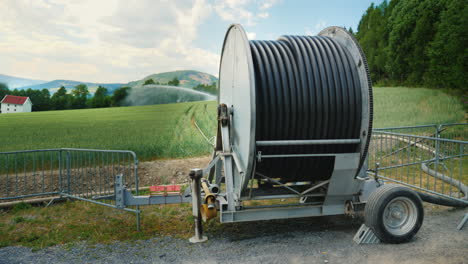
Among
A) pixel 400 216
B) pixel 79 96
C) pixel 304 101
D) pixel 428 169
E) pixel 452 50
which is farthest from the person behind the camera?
pixel 452 50

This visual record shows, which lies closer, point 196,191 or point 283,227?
point 196,191

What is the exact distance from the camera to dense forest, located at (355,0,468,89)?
16.4 meters

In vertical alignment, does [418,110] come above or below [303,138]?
above

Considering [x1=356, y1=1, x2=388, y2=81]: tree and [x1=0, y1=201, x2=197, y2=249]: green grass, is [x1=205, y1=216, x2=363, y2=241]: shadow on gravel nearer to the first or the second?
[x1=0, y1=201, x2=197, y2=249]: green grass

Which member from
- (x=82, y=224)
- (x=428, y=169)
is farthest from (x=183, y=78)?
(x=428, y=169)

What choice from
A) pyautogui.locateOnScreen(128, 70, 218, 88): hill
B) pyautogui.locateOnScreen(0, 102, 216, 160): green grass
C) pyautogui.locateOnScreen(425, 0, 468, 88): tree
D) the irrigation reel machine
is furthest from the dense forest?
the irrigation reel machine

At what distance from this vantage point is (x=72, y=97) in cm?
1146

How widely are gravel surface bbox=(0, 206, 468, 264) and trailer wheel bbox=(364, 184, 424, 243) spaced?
Answer: 0.54 feet

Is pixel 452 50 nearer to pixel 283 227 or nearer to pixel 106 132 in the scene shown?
pixel 283 227

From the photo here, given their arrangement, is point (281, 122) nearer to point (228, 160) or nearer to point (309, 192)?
point (228, 160)

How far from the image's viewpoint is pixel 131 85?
13.0m

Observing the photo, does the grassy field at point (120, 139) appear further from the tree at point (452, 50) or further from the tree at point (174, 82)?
the tree at point (452, 50)

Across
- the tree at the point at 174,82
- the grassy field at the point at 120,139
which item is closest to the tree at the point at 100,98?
the grassy field at the point at 120,139

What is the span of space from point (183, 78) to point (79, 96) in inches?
163
